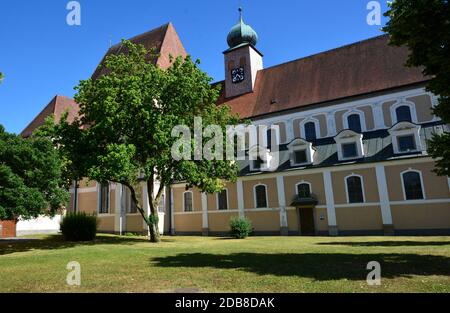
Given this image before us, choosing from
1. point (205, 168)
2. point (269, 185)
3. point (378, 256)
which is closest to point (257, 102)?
point (269, 185)

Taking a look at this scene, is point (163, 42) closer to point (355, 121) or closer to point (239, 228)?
point (355, 121)

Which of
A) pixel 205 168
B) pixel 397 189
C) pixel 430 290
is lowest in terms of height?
pixel 430 290

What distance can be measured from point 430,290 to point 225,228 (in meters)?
26.2

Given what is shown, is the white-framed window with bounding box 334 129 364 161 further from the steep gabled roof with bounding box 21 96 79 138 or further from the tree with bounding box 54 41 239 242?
the steep gabled roof with bounding box 21 96 79 138

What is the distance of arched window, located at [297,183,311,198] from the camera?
30031mm

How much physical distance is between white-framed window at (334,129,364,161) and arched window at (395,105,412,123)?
403 centimetres

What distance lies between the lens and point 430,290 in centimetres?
761

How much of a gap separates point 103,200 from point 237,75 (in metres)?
21.2

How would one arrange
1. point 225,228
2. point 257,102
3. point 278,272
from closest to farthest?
point 278,272 < point 225,228 < point 257,102

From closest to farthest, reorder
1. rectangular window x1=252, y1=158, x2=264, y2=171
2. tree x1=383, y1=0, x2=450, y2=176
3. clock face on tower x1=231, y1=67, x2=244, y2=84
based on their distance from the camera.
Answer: tree x1=383, y1=0, x2=450, y2=176 < rectangular window x1=252, y1=158, x2=264, y2=171 < clock face on tower x1=231, y1=67, x2=244, y2=84

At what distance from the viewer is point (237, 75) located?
41406mm

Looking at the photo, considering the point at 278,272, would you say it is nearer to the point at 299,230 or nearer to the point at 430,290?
the point at 430,290
